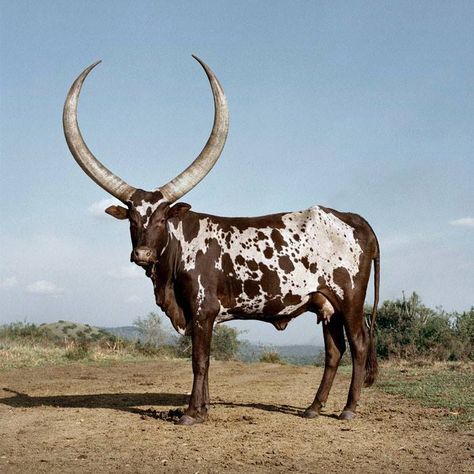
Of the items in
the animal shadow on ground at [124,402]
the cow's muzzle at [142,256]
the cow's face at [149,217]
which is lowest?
the animal shadow on ground at [124,402]

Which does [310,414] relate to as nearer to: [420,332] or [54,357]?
[54,357]

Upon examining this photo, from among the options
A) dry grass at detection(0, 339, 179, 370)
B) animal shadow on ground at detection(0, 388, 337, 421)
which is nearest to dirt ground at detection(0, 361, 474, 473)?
animal shadow on ground at detection(0, 388, 337, 421)

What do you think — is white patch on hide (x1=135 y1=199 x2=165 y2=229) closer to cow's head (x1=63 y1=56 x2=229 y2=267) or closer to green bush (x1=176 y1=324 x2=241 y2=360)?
cow's head (x1=63 y1=56 x2=229 y2=267)

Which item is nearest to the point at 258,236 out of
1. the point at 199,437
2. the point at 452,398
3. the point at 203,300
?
the point at 203,300

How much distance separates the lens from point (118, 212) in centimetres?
711

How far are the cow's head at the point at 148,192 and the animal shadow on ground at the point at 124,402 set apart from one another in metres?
2.11

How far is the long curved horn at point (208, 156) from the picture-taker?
7.23 m

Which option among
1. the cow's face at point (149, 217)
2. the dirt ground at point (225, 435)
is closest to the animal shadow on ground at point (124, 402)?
the dirt ground at point (225, 435)

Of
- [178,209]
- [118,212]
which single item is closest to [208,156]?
[178,209]

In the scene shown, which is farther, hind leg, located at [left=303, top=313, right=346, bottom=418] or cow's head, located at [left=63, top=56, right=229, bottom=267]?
hind leg, located at [left=303, top=313, right=346, bottom=418]

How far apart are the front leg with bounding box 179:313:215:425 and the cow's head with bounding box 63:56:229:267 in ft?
3.05

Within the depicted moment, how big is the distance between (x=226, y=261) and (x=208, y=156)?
1241 millimetres

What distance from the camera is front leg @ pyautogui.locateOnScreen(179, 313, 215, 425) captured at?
712 centimetres

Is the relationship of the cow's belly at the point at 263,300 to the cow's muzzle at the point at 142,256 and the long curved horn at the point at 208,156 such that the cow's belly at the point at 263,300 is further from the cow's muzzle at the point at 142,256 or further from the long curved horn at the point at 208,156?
the long curved horn at the point at 208,156
